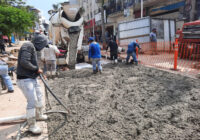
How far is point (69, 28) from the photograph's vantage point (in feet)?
25.4

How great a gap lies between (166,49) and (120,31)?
4311mm

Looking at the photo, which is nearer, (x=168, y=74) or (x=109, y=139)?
(x=109, y=139)

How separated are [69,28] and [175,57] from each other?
4.92m

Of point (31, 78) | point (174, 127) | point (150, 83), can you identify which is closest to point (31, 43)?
point (31, 78)

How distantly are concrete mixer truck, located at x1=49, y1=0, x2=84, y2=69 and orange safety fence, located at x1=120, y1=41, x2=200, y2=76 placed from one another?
12.9 ft

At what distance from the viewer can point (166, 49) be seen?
11.6 meters

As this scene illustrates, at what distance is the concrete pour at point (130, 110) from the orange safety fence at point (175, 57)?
1.29m

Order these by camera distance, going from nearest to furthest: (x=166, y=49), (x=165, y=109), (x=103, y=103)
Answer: (x=165, y=109) → (x=103, y=103) → (x=166, y=49)

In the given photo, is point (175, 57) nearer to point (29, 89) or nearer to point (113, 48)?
point (113, 48)

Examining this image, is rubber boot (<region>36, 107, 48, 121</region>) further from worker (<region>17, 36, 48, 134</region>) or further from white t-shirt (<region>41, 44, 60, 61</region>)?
white t-shirt (<region>41, 44, 60, 61</region>)

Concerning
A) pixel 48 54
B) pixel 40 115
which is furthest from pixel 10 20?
pixel 40 115

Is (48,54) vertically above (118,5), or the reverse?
(118,5)

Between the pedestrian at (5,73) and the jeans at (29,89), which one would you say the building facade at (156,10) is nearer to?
the pedestrian at (5,73)

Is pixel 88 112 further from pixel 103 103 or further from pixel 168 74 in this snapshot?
pixel 168 74
